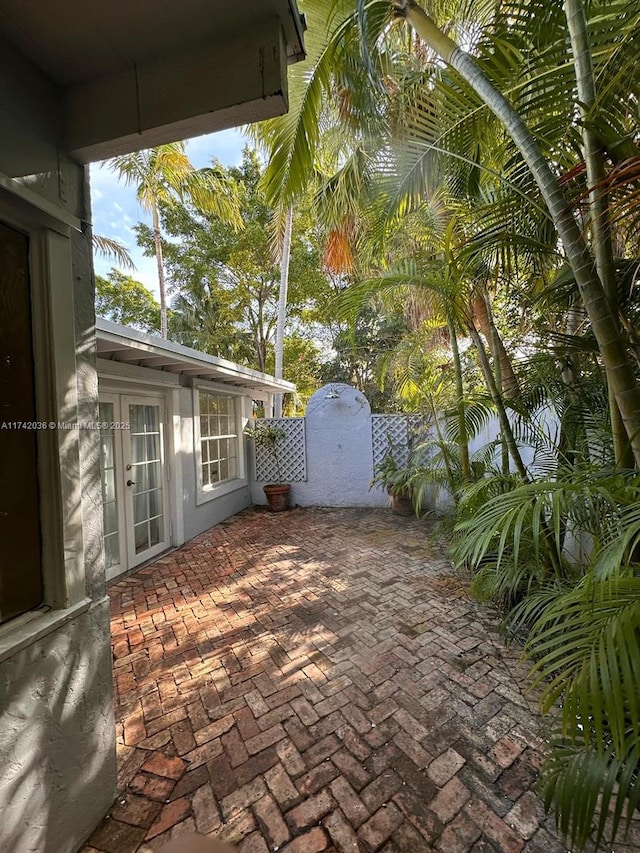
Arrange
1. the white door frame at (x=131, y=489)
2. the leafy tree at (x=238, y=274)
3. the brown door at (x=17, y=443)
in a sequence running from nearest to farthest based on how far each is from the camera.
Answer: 1. the brown door at (x=17, y=443)
2. the white door frame at (x=131, y=489)
3. the leafy tree at (x=238, y=274)

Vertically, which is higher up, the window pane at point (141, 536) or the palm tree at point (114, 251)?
the palm tree at point (114, 251)

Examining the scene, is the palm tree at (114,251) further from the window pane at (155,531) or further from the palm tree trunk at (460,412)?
the palm tree trunk at (460,412)

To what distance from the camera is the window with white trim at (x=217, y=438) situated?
5.45m

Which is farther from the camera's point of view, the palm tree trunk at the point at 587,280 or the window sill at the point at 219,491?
the window sill at the point at 219,491

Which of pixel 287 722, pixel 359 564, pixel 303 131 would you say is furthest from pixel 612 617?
pixel 303 131

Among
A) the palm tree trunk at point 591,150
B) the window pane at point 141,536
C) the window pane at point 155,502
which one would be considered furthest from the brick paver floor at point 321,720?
the palm tree trunk at point 591,150

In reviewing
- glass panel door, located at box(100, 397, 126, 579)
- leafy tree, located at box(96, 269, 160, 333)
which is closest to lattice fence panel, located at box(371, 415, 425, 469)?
glass panel door, located at box(100, 397, 126, 579)

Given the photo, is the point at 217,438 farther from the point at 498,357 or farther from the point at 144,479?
the point at 498,357

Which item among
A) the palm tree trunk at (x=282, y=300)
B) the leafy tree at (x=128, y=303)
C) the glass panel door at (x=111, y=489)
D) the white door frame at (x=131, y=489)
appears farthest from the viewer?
the leafy tree at (x=128, y=303)

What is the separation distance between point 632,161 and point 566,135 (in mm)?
864

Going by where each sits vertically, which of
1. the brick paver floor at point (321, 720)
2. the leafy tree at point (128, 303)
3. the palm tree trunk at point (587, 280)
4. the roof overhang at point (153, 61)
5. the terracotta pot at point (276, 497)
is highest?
the leafy tree at point (128, 303)

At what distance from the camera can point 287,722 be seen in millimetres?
1846

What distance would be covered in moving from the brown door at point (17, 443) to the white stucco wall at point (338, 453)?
5460 mm

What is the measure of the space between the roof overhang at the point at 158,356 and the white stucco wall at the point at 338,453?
1.51m
